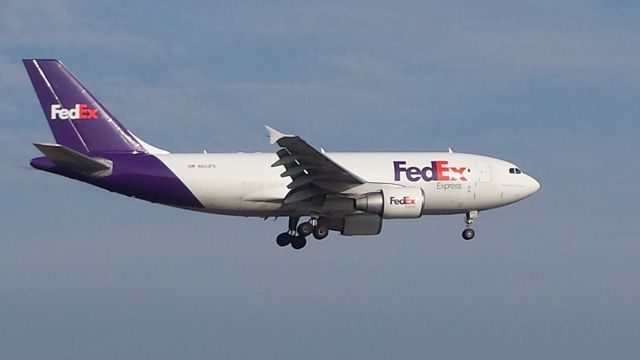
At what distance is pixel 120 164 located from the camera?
70000mm

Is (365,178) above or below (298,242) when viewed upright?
above

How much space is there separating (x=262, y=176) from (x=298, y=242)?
5227 millimetres

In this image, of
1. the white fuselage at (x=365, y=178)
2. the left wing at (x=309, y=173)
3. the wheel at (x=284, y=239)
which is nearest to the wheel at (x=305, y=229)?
the white fuselage at (x=365, y=178)

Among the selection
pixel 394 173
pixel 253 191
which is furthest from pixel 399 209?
pixel 253 191

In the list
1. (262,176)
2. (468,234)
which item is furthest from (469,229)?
(262,176)

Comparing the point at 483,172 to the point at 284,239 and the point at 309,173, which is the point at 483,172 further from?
the point at 284,239

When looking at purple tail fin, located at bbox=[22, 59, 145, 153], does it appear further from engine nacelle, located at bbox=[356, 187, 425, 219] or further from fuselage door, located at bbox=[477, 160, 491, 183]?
fuselage door, located at bbox=[477, 160, 491, 183]

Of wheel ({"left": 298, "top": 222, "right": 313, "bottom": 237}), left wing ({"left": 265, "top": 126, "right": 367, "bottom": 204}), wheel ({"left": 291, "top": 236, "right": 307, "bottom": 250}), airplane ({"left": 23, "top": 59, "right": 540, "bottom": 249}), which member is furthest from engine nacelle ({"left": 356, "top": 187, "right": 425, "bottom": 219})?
wheel ({"left": 291, "top": 236, "right": 307, "bottom": 250})

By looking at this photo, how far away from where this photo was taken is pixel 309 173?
A: 227 ft

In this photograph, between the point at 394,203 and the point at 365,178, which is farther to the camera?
the point at 365,178

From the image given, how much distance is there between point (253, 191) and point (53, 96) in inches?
464

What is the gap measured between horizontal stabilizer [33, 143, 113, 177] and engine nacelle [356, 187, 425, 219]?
514 inches

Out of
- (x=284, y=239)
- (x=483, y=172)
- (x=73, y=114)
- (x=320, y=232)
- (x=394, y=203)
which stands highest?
(x=73, y=114)

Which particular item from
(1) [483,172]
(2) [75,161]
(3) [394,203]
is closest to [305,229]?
(3) [394,203]
